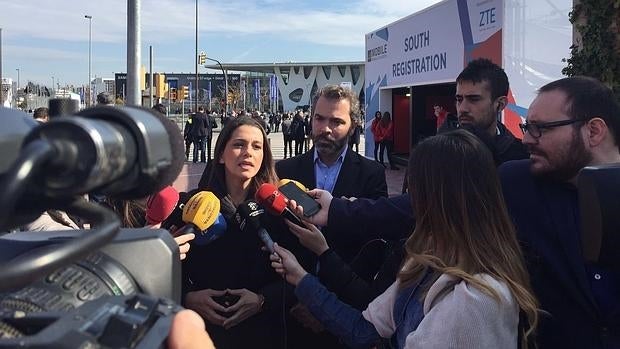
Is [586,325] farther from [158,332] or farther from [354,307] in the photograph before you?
[158,332]

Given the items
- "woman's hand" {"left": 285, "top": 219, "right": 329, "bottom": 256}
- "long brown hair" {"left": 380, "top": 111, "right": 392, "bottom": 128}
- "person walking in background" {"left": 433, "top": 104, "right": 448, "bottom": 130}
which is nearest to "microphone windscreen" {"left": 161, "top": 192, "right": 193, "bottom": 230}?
"woman's hand" {"left": 285, "top": 219, "right": 329, "bottom": 256}

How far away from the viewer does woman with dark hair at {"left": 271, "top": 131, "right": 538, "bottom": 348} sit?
1562 millimetres

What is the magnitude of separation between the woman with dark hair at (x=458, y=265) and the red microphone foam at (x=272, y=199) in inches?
24.7

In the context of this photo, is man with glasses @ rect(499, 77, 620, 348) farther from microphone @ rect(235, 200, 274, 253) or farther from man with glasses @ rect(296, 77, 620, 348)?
microphone @ rect(235, 200, 274, 253)

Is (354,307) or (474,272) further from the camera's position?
(354,307)

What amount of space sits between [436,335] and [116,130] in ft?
3.54

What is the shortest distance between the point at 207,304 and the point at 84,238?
6.02 ft

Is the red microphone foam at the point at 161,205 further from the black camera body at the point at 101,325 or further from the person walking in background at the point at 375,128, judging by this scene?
the person walking in background at the point at 375,128

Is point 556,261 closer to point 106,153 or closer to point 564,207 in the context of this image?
point 564,207

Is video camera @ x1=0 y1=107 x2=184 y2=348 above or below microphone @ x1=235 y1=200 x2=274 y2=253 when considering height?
above

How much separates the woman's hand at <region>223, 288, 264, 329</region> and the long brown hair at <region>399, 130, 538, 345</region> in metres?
0.95

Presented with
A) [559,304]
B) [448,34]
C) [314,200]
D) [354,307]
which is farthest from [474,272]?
[448,34]

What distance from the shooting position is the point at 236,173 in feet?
9.21

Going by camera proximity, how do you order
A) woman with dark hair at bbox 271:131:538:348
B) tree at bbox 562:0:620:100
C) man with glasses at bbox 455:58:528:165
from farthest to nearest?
tree at bbox 562:0:620:100
man with glasses at bbox 455:58:528:165
woman with dark hair at bbox 271:131:538:348
